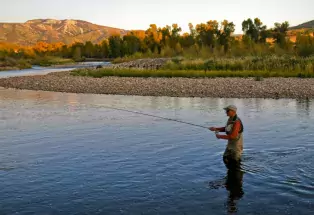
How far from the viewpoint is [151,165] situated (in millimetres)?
10906

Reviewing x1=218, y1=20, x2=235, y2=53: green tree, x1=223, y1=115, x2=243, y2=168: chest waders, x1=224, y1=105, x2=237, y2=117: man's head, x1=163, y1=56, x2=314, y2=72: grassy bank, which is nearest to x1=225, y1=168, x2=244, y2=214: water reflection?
x1=223, y1=115, x2=243, y2=168: chest waders

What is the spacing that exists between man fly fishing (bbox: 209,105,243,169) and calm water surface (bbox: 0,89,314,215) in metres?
0.34

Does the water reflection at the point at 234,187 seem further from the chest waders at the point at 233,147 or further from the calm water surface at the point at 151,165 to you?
the chest waders at the point at 233,147

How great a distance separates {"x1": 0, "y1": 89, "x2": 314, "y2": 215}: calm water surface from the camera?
8.16 metres

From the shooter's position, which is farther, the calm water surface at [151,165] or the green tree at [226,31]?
the green tree at [226,31]

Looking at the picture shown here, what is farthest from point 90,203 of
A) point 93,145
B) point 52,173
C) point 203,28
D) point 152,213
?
point 203,28

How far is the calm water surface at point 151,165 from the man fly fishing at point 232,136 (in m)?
0.34

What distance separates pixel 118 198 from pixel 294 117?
11.9m

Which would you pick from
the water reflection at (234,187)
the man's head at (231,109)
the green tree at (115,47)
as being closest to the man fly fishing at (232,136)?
the man's head at (231,109)

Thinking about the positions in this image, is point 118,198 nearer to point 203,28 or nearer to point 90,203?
point 90,203

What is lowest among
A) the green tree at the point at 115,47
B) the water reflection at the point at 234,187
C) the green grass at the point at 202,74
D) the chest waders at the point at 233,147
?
the water reflection at the point at 234,187

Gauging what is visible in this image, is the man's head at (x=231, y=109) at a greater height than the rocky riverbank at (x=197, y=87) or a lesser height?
greater

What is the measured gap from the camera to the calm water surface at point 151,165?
816cm

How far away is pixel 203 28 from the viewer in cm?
10588
